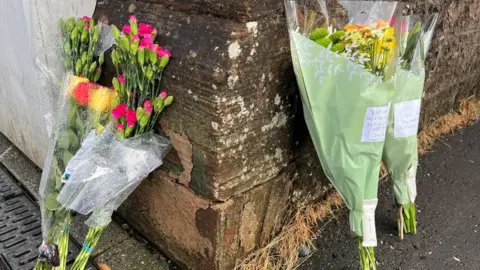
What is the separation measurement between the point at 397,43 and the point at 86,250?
167 cm

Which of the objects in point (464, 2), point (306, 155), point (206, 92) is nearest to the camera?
point (206, 92)

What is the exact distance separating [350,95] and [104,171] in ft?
3.61

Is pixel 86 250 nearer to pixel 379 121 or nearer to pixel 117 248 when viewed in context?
pixel 117 248

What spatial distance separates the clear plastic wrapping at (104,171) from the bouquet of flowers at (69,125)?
3.4 inches

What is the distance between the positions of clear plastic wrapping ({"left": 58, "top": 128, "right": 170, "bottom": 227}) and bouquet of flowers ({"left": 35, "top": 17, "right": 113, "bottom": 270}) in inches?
3.4

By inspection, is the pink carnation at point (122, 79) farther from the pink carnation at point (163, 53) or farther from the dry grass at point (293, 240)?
the dry grass at point (293, 240)

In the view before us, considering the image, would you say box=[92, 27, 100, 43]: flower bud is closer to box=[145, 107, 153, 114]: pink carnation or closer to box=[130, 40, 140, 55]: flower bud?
box=[130, 40, 140, 55]: flower bud

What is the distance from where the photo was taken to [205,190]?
2.02 metres

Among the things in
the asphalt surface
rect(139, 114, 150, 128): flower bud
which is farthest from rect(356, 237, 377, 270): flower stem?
rect(139, 114, 150, 128): flower bud

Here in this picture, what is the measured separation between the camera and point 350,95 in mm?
1830

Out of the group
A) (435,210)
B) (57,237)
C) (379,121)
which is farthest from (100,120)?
(435,210)

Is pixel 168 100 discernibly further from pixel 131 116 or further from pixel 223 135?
pixel 223 135

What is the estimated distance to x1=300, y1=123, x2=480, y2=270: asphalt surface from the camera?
235cm

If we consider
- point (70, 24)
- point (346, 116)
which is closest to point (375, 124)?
point (346, 116)
